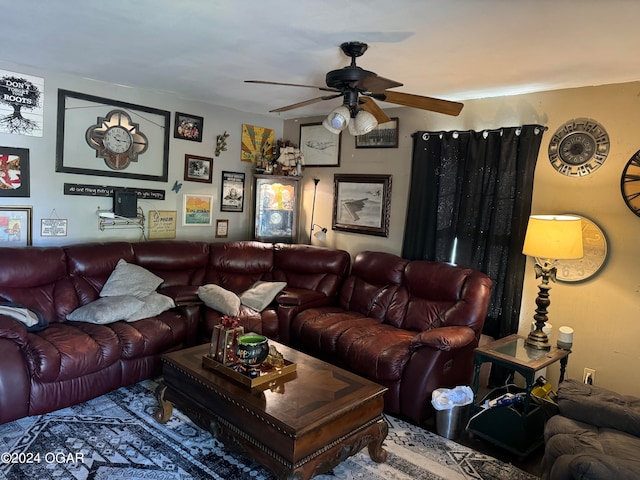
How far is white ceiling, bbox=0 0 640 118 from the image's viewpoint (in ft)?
6.87

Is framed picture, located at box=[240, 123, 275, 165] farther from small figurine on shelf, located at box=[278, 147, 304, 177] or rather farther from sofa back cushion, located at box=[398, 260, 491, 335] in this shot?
sofa back cushion, located at box=[398, 260, 491, 335]

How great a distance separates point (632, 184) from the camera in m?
3.01

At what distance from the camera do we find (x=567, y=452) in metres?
1.97

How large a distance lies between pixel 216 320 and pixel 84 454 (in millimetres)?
1419

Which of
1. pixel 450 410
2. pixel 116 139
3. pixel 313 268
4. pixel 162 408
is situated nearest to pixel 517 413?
pixel 450 410

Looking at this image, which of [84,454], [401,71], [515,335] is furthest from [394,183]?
[84,454]

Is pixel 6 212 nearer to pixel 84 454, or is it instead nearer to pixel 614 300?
pixel 84 454

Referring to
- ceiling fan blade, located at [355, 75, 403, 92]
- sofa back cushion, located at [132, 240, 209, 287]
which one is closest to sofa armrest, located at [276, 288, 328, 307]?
sofa back cushion, located at [132, 240, 209, 287]

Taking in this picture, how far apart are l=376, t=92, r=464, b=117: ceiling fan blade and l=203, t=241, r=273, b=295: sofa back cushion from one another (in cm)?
245

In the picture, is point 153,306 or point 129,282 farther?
point 129,282

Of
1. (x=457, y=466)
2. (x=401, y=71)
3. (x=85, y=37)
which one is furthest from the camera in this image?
(x=401, y=71)

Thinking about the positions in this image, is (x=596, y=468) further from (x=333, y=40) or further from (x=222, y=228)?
(x=222, y=228)

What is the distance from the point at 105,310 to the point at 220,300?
89cm

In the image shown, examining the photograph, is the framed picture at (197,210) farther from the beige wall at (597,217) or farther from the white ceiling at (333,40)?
the beige wall at (597,217)
